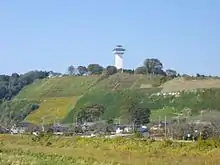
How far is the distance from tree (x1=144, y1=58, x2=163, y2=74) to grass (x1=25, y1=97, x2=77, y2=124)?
1686 inches

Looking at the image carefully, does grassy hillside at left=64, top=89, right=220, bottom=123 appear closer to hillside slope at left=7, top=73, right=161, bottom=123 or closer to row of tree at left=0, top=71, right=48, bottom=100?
hillside slope at left=7, top=73, right=161, bottom=123

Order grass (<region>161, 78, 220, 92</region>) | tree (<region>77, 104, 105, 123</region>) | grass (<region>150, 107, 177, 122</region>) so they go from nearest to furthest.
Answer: grass (<region>150, 107, 177, 122</region>) < tree (<region>77, 104, 105, 123</region>) < grass (<region>161, 78, 220, 92</region>)

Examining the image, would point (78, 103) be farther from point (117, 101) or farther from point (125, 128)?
point (125, 128)

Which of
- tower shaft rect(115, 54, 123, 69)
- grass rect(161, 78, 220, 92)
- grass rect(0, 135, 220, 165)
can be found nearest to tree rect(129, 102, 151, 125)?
grass rect(161, 78, 220, 92)

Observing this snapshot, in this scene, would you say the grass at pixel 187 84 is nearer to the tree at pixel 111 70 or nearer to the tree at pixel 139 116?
the tree at pixel 139 116

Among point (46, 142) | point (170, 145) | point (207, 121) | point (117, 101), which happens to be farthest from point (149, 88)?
point (170, 145)

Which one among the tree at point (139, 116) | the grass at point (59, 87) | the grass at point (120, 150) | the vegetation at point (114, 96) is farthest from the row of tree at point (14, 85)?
the grass at point (120, 150)

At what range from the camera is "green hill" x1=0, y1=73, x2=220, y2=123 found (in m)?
116

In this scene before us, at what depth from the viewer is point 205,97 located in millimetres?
115312

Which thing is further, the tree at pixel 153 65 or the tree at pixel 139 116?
the tree at pixel 153 65

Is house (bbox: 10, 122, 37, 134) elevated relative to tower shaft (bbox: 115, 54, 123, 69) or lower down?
lower down

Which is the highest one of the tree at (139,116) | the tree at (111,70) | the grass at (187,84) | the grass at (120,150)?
the tree at (111,70)

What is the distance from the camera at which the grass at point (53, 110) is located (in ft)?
435

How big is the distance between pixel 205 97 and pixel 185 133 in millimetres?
43902
